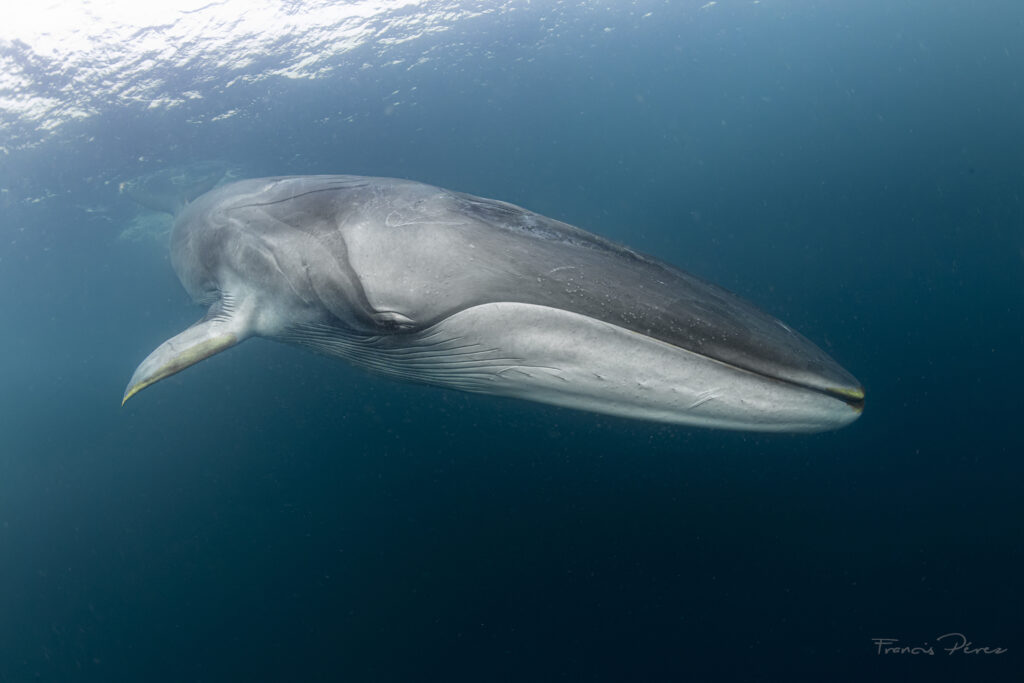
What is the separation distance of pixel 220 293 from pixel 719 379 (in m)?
5.60

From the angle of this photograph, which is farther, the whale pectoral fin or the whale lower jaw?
the whale pectoral fin

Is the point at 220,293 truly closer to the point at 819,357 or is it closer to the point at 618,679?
the point at 819,357

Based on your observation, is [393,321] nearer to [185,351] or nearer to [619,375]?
[619,375]

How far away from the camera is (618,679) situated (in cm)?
1280

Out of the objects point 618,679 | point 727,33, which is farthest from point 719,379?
point 727,33

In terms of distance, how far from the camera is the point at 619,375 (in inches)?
130

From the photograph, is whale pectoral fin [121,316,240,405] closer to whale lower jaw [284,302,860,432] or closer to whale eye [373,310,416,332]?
whale eye [373,310,416,332]
